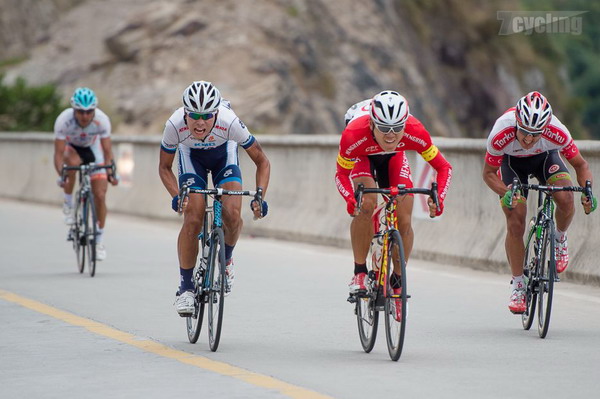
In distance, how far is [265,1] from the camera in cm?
4219

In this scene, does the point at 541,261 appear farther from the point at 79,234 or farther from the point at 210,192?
the point at 79,234

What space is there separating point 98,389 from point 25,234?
11.9m

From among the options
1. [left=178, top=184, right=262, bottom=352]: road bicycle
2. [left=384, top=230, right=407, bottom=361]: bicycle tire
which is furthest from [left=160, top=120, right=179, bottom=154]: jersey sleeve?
[left=384, top=230, right=407, bottom=361]: bicycle tire

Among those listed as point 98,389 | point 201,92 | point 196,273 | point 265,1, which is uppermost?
point 265,1

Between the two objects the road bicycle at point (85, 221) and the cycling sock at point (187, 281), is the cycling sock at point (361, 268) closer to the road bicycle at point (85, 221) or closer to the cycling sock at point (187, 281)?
the cycling sock at point (187, 281)

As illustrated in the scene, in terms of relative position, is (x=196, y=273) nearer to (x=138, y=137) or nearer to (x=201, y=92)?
(x=201, y=92)

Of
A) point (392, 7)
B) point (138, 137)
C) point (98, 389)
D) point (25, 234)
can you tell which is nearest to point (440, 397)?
point (98, 389)

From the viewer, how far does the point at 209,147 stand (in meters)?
9.64

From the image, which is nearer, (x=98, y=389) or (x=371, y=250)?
(x=98, y=389)

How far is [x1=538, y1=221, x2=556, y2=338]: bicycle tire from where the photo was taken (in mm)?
9320

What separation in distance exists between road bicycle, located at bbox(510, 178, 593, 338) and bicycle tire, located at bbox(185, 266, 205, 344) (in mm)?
2313

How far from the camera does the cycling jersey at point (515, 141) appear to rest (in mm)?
9984

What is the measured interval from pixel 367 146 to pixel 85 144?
702cm

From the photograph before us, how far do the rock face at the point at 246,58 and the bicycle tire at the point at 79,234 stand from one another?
22.1 meters
